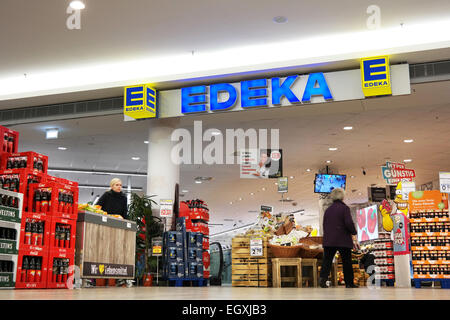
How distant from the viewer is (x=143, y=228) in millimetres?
10164

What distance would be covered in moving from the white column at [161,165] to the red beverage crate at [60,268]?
4.13 metres

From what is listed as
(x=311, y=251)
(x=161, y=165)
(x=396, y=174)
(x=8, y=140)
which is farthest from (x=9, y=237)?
(x=396, y=174)

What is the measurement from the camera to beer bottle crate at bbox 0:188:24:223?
5418 mm

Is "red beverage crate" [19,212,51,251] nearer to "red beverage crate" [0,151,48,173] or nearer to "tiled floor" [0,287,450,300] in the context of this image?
"red beverage crate" [0,151,48,173]

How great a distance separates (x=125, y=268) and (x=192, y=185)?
43.9 feet

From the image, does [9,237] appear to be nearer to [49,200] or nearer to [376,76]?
[49,200]

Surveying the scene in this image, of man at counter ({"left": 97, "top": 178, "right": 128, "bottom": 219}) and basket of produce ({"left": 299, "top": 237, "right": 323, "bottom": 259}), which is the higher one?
man at counter ({"left": 97, "top": 178, "right": 128, "bottom": 219})

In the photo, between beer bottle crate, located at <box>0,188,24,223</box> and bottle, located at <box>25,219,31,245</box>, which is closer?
beer bottle crate, located at <box>0,188,24,223</box>

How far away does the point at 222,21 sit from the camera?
8.24 meters

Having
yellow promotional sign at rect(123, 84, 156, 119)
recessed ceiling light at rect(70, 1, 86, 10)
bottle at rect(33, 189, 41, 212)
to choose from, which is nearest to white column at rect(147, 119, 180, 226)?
yellow promotional sign at rect(123, 84, 156, 119)

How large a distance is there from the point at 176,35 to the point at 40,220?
14.0ft

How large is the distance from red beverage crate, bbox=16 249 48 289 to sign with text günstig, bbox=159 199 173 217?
13.7 ft

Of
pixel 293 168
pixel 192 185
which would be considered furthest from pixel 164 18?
pixel 192 185

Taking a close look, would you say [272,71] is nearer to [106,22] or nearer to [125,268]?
[106,22]
